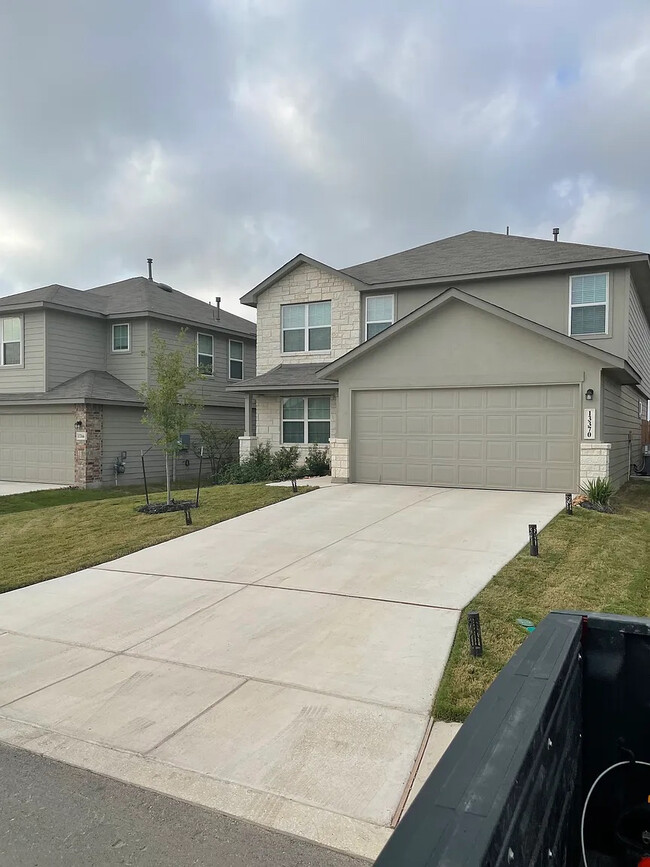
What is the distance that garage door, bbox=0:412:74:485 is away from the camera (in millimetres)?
20906

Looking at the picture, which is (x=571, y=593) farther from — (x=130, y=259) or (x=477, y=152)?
(x=130, y=259)

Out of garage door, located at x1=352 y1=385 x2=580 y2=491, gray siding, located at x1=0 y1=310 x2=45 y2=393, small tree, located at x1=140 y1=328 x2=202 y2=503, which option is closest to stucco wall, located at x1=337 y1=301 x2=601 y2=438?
garage door, located at x1=352 y1=385 x2=580 y2=491

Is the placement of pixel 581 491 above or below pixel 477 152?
below

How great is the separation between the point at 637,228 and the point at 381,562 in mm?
23522

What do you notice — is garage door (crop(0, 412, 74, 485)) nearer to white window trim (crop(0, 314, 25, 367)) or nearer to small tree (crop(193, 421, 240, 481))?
white window trim (crop(0, 314, 25, 367))

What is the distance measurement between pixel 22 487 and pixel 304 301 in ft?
35.8

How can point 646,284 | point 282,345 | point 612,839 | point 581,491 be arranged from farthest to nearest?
point 282,345 < point 646,284 < point 581,491 < point 612,839

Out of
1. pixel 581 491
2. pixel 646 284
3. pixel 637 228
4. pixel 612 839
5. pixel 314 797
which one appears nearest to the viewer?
pixel 612 839

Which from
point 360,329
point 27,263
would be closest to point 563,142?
point 360,329

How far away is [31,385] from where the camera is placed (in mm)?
21547

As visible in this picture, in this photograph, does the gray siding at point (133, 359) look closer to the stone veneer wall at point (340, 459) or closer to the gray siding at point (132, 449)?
the gray siding at point (132, 449)

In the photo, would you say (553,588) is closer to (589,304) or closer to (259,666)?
(259,666)

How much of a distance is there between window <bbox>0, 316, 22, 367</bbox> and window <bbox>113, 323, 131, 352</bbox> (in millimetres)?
3177

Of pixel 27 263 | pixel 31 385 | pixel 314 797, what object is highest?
pixel 27 263
